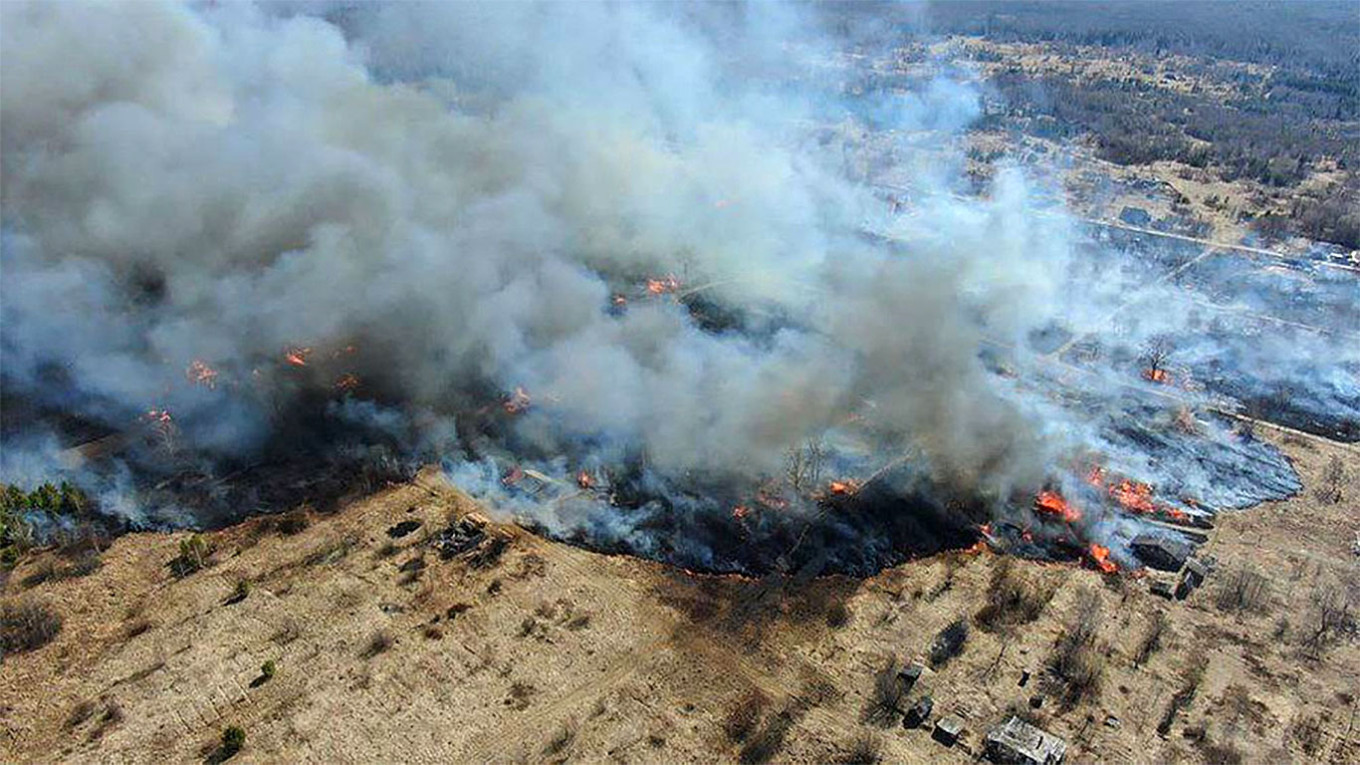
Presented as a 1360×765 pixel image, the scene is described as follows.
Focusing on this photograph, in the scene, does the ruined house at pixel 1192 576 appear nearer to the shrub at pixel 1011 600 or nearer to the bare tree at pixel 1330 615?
the bare tree at pixel 1330 615

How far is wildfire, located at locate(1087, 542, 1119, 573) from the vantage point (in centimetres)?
3622

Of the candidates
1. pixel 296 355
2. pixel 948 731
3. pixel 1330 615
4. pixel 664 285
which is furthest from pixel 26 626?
pixel 1330 615

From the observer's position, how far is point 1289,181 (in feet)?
290

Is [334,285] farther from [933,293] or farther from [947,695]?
[947,695]

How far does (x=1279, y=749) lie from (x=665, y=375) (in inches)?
1054

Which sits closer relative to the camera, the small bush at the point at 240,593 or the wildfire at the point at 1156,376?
the small bush at the point at 240,593

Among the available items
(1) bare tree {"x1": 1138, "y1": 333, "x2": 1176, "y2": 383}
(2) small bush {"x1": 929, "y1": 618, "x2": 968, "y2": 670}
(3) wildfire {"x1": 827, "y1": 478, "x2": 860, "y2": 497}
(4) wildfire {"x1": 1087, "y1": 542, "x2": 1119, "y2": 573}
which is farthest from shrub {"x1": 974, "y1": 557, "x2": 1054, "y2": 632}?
(1) bare tree {"x1": 1138, "y1": 333, "x2": 1176, "y2": 383}

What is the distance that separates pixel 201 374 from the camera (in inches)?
1873

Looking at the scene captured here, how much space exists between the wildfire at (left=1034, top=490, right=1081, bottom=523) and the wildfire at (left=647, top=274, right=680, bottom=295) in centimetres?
2844

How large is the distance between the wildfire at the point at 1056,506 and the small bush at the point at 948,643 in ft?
28.0

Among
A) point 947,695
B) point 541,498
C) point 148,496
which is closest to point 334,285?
point 148,496

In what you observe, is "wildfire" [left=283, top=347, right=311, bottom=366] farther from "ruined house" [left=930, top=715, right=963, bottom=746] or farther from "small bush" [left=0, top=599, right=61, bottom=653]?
"ruined house" [left=930, top=715, right=963, bottom=746]

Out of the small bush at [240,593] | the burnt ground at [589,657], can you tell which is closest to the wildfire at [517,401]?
the burnt ground at [589,657]

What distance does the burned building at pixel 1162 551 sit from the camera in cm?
3644
